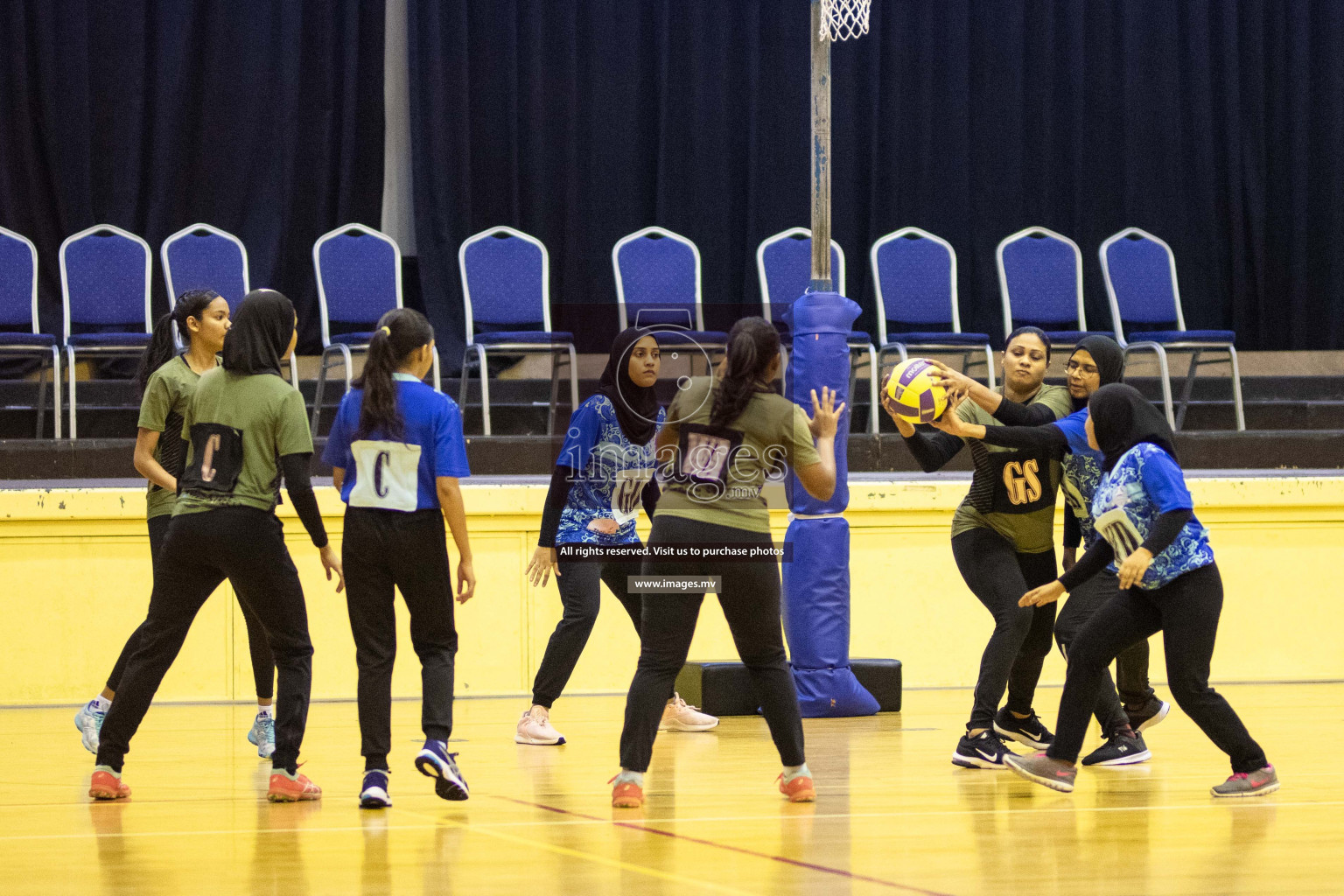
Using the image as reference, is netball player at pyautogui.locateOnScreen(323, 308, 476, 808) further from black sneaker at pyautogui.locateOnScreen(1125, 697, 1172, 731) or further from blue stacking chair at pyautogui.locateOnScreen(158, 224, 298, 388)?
blue stacking chair at pyautogui.locateOnScreen(158, 224, 298, 388)

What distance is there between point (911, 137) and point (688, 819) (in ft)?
22.4

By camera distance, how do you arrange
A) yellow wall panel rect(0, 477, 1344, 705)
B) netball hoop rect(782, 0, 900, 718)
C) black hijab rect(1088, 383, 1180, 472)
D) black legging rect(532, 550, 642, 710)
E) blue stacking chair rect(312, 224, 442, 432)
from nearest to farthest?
Result: black hijab rect(1088, 383, 1180, 472) → black legging rect(532, 550, 642, 710) → netball hoop rect(782, 0, 900, 718) → yellow wall panel rect(0, 477, 1344, 705) → blue stacking chair rect(312, 224, 442, 432)

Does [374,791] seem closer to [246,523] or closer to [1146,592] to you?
[246,523]

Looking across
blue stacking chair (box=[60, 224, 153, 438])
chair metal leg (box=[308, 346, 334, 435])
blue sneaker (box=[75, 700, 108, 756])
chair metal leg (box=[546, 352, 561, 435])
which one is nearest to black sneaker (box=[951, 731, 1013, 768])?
blue sneaker (box=[75, 700, 108, 756])

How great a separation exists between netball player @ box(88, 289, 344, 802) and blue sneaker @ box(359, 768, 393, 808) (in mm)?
224

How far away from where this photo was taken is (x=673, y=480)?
12.3 ft

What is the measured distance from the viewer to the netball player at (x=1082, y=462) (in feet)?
14.3

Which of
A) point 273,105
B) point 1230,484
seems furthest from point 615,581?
point 273,105

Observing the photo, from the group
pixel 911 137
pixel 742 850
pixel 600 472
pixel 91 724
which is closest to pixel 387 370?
pixel 600 472

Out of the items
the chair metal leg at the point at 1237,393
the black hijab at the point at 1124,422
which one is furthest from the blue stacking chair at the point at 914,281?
the black hijab at the point at 1124,422

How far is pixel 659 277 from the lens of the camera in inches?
329

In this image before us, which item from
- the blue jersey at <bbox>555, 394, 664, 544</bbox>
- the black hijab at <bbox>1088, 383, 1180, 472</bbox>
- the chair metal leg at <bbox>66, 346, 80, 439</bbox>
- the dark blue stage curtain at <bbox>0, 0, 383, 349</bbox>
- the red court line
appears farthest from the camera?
the dark blue stage curtain at <bbox>0, 0, 383, 349</bbox>

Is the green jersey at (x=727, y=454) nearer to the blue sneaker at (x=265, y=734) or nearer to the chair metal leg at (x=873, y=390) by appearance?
the blue sneaker at (x=265, y=734)

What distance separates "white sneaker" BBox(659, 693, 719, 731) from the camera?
5.46 meters
